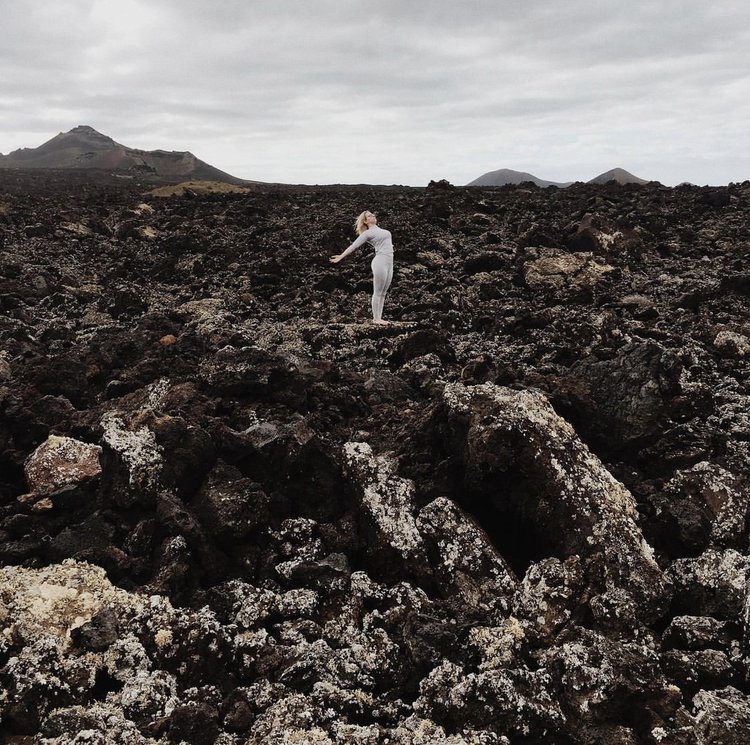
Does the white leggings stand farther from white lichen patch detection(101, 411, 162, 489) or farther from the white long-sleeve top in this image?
white lichen patch detection(101, 411, 162, 489)

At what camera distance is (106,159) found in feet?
341

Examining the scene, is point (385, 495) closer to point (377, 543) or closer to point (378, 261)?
point (377, 543)

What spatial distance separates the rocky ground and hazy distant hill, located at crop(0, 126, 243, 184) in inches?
3147

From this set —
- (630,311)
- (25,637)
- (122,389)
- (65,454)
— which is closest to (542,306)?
(630,311)

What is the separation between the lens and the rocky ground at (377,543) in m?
2.95

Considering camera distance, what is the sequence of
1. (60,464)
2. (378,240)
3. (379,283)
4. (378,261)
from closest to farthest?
(60,464)
(379,283)
(378,261)
(378,240)

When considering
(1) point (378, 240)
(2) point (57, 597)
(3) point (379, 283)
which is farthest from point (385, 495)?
(1) point (378, 240)

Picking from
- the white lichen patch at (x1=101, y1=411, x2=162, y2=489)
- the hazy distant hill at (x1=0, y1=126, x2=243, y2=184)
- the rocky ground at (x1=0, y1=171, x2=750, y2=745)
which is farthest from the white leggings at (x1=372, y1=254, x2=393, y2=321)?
the hazy distant hill at (x1=0, y1=126, x2=243, y2=184)

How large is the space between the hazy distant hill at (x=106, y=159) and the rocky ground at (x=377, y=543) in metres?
79.9

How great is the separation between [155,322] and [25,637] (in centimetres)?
506

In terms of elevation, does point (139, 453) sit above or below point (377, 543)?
above

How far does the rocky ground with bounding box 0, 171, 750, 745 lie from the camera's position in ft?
9.66

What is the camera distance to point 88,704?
9.88 ft

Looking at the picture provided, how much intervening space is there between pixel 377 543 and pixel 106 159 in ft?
379
